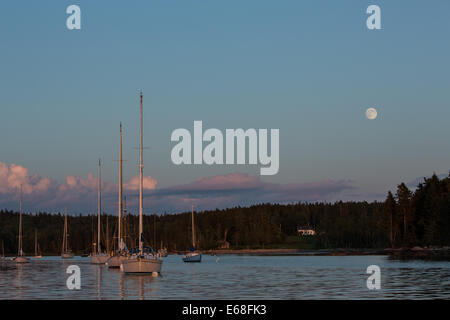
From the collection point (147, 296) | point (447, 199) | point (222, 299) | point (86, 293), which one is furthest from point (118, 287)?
point (447, 199)

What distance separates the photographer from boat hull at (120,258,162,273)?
6850 cm

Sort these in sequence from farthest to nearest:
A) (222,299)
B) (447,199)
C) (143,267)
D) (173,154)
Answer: (447,199) → (143,267) → (173,154) → (222,299)

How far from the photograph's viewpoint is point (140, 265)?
68.6 metres

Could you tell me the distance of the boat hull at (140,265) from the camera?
68.5 metres

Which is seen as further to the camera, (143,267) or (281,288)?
(143,267)

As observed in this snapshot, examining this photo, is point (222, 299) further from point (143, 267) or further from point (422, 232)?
point (422, 232)

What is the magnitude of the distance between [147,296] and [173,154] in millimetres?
14386

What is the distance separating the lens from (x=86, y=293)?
4947 cm
